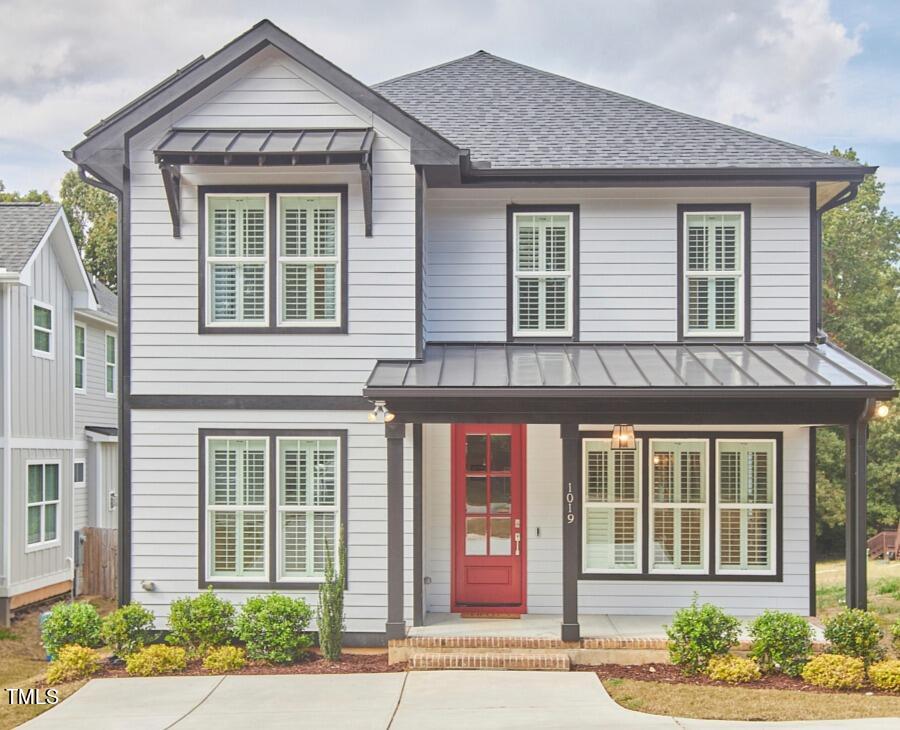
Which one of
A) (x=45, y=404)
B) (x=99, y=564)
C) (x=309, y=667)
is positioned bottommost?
(x=99, y=564)

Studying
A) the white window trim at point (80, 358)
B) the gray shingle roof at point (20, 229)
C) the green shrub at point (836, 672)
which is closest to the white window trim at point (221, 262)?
the gray shingle roof at point (20, 229)

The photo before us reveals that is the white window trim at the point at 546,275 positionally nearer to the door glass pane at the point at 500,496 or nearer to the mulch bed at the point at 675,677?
the door glass pane at the point at 500,496

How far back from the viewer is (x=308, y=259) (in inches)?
401

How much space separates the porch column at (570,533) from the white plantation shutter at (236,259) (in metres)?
3.89

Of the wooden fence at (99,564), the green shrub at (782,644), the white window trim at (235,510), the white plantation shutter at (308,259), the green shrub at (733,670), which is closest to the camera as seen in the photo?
the green shrub at (733,670)

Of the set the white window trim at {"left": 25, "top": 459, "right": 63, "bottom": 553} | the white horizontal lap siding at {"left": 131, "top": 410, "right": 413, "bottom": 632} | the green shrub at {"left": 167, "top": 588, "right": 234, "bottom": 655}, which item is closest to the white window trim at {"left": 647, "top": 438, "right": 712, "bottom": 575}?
the white horizontal lap siding at {"left": 131, "top": 410, "right": 413, "bottom": 632}

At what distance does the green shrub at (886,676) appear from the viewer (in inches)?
320

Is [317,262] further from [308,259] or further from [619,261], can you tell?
[619,261]

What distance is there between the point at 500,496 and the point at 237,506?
3.27m

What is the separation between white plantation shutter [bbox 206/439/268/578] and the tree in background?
1938 centimetres

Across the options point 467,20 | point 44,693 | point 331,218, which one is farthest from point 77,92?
point 44,693

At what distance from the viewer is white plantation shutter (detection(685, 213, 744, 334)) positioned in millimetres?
11016

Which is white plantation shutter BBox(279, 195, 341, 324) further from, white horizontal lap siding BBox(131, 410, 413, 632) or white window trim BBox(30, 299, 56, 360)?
white window trim BBox(30, 299, 56, 360)

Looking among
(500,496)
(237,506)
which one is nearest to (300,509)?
(237,506)
